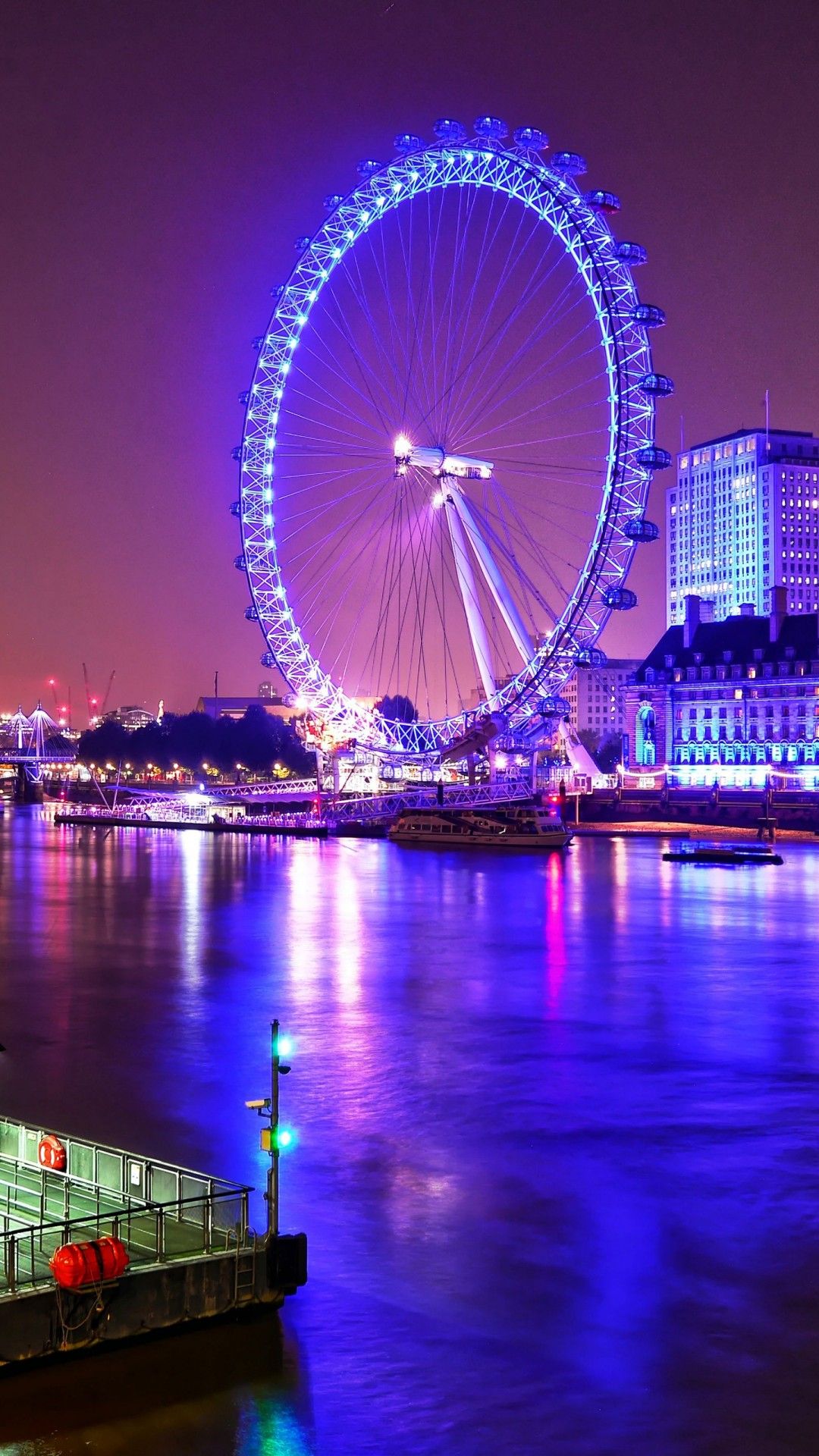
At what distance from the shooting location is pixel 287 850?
90188mm

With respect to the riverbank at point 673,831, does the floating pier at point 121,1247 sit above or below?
below

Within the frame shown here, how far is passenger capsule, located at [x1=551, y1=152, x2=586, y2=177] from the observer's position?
63688 mm

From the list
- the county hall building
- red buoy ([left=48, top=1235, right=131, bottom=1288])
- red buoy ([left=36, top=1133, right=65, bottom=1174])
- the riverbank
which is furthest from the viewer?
the county hall building

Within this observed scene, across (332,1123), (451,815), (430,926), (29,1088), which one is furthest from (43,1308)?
(451,815)

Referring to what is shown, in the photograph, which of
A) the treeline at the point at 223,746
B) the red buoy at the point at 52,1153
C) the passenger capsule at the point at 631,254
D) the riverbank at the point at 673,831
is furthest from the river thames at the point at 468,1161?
the treeline at the point at 223,746

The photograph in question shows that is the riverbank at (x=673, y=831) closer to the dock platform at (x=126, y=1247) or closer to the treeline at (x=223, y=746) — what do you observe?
the treeline at (x=223, y=746)

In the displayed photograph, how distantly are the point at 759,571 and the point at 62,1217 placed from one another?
175901 millimetres

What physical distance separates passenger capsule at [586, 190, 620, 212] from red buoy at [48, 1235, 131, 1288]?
5844 centimetres

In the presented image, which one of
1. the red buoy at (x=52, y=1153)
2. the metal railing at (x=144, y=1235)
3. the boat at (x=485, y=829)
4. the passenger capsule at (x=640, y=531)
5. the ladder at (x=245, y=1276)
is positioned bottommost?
the ladder at (x=245, y=1276)

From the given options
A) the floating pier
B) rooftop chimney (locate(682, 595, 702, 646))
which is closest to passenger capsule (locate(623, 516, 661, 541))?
the floating pier

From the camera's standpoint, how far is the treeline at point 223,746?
176 m

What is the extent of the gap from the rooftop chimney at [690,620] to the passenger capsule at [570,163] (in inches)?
2829

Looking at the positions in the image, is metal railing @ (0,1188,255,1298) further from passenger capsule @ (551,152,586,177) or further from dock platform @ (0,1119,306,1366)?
passenger capsule @ (551,152,586,177)

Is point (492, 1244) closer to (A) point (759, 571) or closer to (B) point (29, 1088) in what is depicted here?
(B) point (29, 1088)
